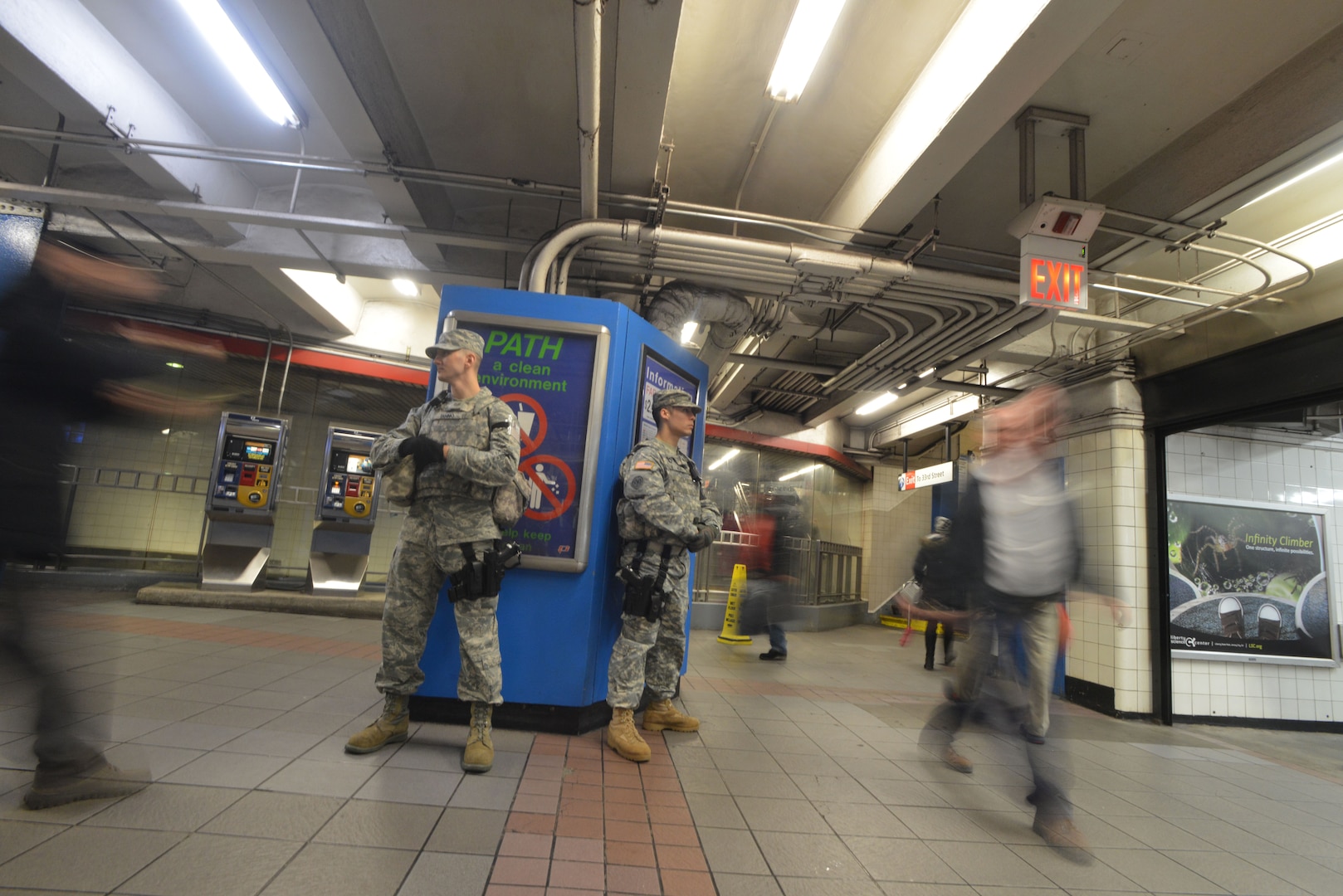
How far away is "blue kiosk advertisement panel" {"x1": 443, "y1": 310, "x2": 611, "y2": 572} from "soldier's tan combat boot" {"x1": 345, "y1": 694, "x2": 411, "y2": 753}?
1.04m

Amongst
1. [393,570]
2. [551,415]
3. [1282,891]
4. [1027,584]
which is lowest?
[1282,891]

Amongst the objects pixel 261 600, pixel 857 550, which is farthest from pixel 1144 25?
pixel 857 550

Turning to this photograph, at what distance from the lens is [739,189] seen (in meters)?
5.52

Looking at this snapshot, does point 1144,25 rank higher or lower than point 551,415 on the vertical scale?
higher

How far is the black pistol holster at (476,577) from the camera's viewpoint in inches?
115

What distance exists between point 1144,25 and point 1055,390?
2.29 m

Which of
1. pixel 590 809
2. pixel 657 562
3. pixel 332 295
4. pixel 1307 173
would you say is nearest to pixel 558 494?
pixel 657 562

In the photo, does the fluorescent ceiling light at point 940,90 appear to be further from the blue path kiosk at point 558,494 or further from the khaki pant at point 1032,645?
the khaki pant at point 1032,645

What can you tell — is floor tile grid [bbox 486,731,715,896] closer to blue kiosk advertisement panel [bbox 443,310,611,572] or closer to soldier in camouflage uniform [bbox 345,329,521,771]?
soldier in camouflage uniform [bbox 345,329,521,771]

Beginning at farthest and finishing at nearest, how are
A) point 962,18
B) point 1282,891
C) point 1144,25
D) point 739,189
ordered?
point 739,189
point 962,18
point 1144,25
point 1282,891

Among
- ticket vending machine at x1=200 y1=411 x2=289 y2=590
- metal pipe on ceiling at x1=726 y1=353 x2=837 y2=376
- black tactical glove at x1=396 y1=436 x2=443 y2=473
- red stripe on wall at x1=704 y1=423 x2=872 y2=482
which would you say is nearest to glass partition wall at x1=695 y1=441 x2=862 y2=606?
red stripe on wall at x1=704 y1=423 x2=872 y2=482

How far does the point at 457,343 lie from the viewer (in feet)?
10.2

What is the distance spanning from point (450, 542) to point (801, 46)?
142 inches

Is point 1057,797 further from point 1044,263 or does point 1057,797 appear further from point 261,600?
point 261,600
